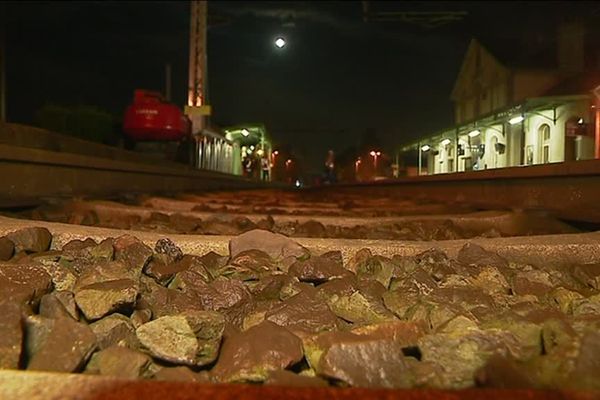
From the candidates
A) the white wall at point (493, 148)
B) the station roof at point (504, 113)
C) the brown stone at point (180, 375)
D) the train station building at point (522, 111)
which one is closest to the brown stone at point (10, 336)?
the brown stone at point (180, 375)

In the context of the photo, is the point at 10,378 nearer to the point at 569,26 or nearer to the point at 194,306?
the point at 194,306

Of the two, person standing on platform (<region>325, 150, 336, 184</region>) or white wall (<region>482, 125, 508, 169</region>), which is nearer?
white wall (<region>482, 125, 508, 169</region>)

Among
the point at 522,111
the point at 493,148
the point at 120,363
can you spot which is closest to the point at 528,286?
the point at 120,363

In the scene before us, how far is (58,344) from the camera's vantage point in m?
1.56

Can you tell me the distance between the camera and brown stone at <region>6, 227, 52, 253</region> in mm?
2725

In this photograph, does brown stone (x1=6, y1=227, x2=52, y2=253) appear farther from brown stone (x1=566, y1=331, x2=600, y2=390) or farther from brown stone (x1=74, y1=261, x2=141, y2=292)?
brown stone (x1=566, y1=331, x2=600, y2=390)

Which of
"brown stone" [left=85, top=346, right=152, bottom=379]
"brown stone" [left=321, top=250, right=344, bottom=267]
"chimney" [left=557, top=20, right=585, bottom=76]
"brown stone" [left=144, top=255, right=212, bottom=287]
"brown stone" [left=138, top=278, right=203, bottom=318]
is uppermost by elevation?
"chimney" [left=557, top=20, right=585, bottom=76]

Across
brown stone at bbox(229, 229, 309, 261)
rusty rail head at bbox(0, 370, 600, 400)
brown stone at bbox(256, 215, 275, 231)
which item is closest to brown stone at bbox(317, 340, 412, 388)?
rusty rail head at bbox(0, 370, 600, 400)

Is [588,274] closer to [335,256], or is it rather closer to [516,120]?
[335,256]

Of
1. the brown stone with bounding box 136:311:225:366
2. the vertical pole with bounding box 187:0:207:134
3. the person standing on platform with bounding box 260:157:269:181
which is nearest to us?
the brown stone with bounding box 136:311:225:366

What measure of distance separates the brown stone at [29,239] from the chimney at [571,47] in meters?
12.0

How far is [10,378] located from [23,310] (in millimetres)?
520

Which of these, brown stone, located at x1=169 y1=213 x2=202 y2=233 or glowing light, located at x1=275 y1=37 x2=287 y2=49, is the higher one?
glowing light, located at x1=275 y1=37 x2=287 y2=49

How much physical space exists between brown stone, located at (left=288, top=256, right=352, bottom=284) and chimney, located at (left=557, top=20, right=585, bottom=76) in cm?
1140
